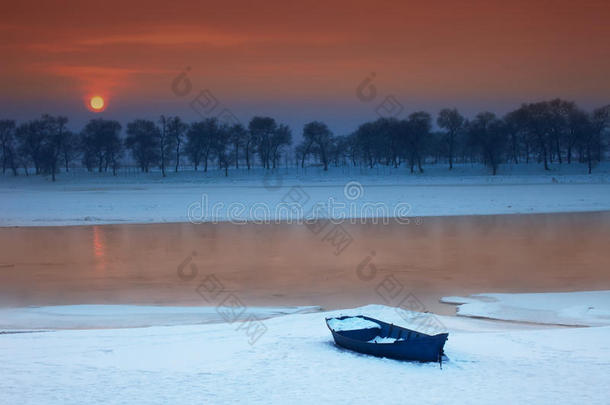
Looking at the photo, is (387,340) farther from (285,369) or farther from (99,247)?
(99,247)

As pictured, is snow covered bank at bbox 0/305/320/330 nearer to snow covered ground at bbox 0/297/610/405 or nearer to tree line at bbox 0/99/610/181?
snow covered ground at bbox 0/297/610/405

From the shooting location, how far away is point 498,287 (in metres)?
17.3

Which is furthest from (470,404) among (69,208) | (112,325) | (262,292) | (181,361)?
(69,208)

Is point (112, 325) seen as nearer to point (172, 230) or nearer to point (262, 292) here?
point (262, 292)

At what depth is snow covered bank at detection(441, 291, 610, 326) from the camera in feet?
45.2

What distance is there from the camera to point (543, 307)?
48.5ft

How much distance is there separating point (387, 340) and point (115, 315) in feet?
20.8

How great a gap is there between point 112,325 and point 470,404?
7.61 m
